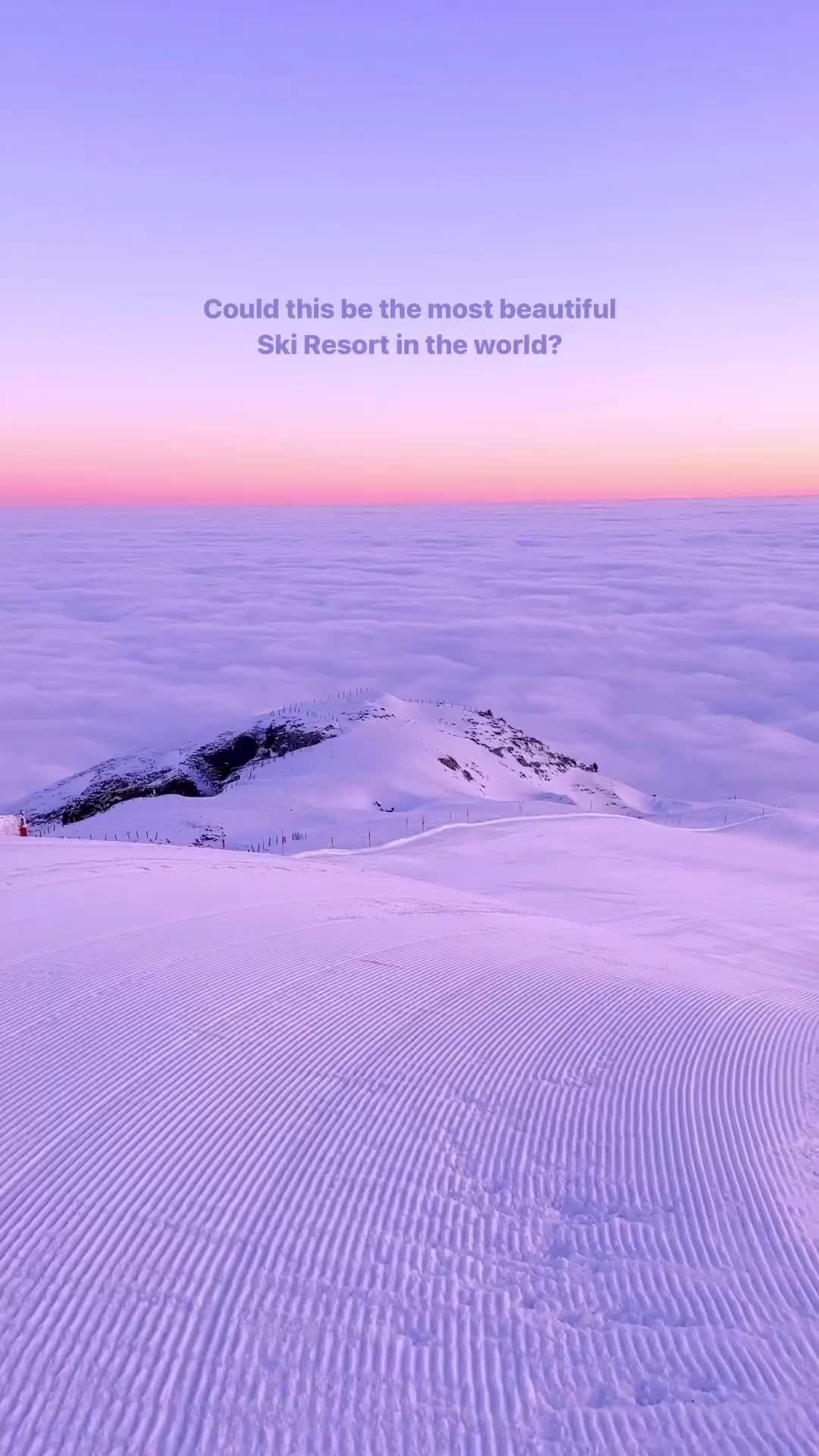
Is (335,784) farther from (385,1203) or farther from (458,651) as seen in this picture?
(458,651)

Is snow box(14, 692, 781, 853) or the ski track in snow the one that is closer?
the ski track in snow

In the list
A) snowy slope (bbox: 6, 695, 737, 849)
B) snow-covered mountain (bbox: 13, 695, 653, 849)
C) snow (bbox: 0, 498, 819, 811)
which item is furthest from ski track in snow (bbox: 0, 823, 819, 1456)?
snow (bbox: 0, 498, 819, 811)

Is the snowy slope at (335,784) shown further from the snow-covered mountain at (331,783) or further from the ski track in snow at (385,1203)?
the ski track in snow at (385,1203)

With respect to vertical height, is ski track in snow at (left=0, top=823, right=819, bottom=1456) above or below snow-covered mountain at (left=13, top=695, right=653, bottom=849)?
above

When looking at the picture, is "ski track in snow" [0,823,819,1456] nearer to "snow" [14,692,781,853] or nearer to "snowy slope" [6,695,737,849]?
"snow" [14,692,781,853]

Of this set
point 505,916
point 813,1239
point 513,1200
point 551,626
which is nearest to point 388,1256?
point 513,1200

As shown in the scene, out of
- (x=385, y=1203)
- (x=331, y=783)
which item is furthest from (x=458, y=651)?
(x=385, y=1203)

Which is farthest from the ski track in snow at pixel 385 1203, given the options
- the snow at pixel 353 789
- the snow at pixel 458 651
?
the snow at pixel 458 651

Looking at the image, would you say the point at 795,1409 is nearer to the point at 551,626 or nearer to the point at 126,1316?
the point at 126,1316
